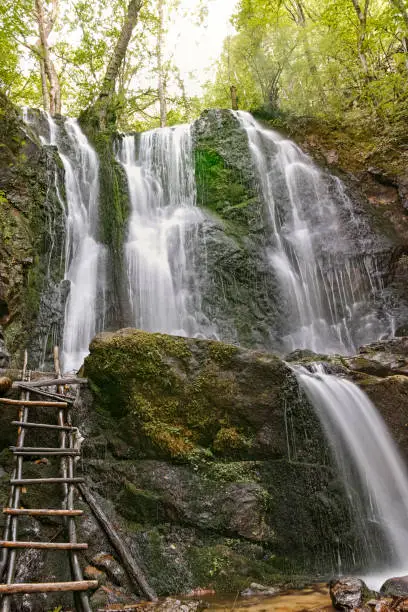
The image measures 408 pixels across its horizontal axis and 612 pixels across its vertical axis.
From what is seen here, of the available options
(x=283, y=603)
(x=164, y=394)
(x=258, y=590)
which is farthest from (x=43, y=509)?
(x=283, y=603)

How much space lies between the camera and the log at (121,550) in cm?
404

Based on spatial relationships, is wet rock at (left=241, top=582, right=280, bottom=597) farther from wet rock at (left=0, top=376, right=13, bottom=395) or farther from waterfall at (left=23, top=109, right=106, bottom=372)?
waterfall at (left=23, top=109, right=106, bottom=372)

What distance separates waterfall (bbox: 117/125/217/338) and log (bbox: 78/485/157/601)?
6323 mm

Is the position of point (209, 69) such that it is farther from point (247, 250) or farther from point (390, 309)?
point (390, 309)

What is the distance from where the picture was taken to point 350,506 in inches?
222

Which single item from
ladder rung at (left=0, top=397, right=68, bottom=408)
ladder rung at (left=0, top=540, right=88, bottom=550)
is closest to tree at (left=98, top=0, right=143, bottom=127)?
ladder rung at (left=0, top=397, right=68, bottom=408)

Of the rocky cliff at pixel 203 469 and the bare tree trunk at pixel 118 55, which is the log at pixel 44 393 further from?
the bare tree trunk at pixel 118 55

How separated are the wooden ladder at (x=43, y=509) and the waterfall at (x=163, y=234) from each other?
18.3 feet

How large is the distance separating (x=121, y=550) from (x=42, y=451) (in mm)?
1349

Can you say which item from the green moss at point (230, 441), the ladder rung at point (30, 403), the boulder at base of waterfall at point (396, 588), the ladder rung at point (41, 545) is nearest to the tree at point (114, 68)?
the ladder rung at point (30, 403)

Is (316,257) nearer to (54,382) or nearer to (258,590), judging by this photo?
(54,382)

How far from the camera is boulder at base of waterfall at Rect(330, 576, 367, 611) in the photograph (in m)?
3.73

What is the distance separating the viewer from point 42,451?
15.7 feet

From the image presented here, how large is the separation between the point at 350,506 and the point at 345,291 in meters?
7.78
